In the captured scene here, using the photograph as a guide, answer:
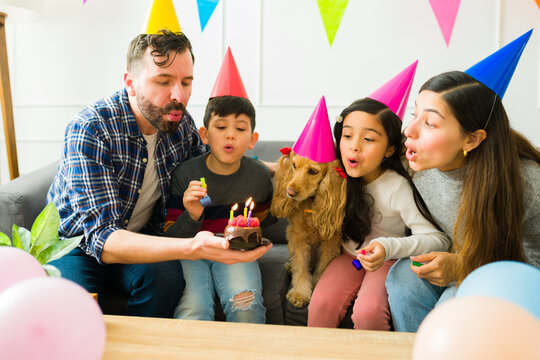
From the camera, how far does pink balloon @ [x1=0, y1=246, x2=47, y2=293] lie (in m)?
1.05

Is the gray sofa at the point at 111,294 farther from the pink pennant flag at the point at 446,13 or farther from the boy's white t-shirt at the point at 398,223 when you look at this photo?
the pink pennant flag at the point at 446,13

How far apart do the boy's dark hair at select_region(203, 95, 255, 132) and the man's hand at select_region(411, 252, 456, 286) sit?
100 centimetres

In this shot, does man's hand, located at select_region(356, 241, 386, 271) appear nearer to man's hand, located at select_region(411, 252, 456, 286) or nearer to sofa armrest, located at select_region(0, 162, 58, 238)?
man's hand, located at select_region(411, 252, 456, 286)

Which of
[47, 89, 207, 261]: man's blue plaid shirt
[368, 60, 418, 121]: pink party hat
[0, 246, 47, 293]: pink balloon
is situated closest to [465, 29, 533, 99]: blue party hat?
[368, 60, 418, 121]: pink party hat

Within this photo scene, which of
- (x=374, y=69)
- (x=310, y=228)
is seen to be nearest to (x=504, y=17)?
(x=374, y=69)

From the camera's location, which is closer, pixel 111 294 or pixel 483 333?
pixel 483 333

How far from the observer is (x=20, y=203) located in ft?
6.83

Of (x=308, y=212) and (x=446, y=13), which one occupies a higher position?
(x=446, y=13)

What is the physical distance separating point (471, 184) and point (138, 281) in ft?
4.60

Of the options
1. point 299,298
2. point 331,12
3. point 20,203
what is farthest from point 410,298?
point 331,12

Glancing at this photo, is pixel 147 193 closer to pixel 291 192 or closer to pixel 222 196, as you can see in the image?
pixel 222 196

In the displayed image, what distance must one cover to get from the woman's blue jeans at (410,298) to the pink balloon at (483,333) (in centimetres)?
90

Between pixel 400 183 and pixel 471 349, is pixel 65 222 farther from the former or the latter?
pixel 471 349

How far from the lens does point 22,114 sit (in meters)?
3.81
